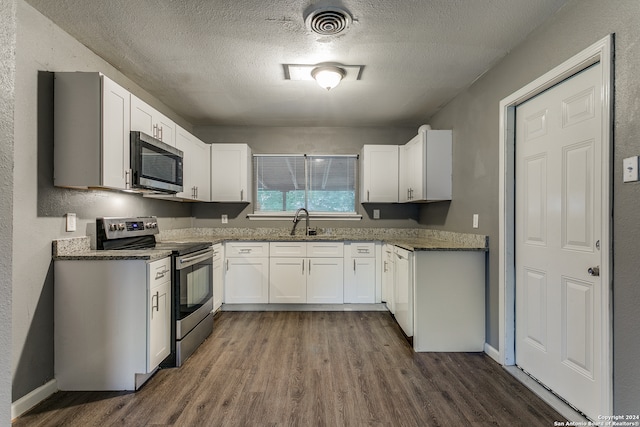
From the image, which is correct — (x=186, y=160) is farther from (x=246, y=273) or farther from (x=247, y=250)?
(x=246, y=273)

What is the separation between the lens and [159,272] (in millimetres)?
2178

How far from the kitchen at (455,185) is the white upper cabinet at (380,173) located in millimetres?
891

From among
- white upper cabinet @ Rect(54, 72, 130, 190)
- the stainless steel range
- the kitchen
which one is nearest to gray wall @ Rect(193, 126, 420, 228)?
the kitchen

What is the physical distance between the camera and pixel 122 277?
2021 millimetres

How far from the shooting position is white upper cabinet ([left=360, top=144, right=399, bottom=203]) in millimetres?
4008

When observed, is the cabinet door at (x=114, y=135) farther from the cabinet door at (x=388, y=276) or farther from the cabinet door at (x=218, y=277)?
the cabinet door at (x=388, y=276)

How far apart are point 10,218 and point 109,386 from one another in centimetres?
174

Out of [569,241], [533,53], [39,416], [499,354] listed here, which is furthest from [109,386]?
[533,53]

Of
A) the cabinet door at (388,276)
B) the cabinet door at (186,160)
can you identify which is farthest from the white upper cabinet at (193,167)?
the cabinet door at (388,276)

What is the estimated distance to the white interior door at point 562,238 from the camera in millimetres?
1669

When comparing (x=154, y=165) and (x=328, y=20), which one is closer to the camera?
(x=328, y=20)

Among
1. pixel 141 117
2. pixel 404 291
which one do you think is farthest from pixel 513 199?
pixel 141 117

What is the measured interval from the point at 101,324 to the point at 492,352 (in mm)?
2924

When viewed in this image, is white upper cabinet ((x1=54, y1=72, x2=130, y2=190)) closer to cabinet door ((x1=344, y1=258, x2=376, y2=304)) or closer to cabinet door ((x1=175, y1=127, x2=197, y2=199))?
cabinet door ((x1=175, y1=127, x2=197, y2=199))
